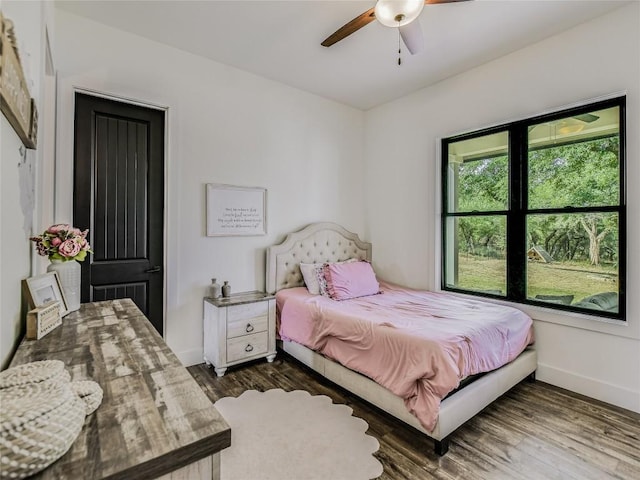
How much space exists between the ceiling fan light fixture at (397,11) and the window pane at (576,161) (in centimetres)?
175

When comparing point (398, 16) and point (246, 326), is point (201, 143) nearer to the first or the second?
point (246, 326)

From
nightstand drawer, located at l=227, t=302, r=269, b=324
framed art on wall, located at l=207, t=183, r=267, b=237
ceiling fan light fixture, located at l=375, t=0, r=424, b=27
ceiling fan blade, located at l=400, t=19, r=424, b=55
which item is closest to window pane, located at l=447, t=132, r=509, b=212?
ceiling fan blade, located at l=400, t=19, r=424, b=55

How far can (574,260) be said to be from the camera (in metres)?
2.75

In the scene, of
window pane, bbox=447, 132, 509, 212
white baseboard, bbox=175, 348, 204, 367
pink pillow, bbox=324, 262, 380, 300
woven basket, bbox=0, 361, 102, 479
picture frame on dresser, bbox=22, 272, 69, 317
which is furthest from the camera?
pink pillow, bbox=324, 262, 380, 300

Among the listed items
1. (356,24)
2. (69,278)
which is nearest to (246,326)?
(69,278)

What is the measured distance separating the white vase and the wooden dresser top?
1.54 feet

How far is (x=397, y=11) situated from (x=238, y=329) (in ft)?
8.88

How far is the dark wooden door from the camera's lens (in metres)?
2.67

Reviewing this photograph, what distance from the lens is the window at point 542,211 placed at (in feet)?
8.39

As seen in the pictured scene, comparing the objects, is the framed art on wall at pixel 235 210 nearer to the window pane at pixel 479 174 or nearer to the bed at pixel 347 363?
the bed at pixel 347 363

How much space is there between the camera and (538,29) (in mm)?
2701

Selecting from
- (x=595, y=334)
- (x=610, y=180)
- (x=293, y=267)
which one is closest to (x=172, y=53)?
(x=293, y=267)

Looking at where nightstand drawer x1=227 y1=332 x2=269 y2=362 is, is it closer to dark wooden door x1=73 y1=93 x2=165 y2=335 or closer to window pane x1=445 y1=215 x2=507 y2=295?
dark wooden door x1=73 y1=93 x2=165 y2=335

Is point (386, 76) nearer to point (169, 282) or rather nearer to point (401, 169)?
point (401, 169)
